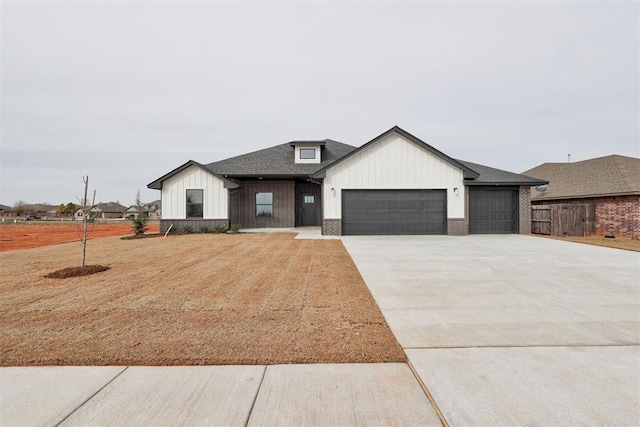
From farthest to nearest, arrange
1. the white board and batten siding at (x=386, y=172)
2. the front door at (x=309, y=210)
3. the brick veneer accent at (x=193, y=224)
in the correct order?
the front door at (x=309, y=210), the brick veneer accent at (x=193, y=224), the white board and batten siding at (x=386, y=172)

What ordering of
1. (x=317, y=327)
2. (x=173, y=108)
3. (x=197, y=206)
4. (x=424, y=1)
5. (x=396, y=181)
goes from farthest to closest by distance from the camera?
1. (x=173, y=108)
2. (x=197, y=206)
3. (x=396, y=181)
4. (x=424, y=1)
5. (x=317, y=327)

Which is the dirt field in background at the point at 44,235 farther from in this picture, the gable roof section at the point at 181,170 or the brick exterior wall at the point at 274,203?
the brick exterior wall at the point at 274,203

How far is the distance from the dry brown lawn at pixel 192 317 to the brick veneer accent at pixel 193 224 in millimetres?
9218

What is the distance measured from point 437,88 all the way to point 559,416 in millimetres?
18354

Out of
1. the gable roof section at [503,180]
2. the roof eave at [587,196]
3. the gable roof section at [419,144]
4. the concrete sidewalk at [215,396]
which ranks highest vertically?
the gable roof section at [419,144]

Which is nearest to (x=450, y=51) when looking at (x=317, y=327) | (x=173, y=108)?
(x=317, y=327)

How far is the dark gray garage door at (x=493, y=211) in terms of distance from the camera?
15.7 m

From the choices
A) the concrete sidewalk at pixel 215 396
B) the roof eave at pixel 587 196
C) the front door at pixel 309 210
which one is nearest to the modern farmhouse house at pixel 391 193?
the front door at pixel 309 210

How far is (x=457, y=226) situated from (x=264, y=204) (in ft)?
38.6

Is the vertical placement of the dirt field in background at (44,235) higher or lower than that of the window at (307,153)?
lower

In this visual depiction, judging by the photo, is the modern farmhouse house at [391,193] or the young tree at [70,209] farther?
the young tree at [70,209]

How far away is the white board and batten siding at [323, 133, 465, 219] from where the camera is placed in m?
15.0

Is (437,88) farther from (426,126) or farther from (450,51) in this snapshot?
(426,126)

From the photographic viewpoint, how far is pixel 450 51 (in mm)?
13031
